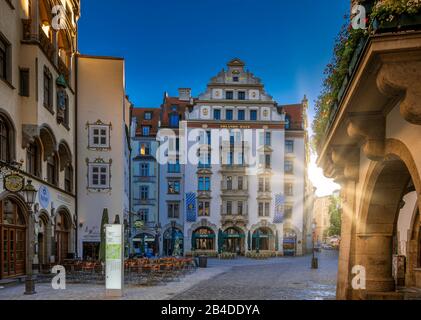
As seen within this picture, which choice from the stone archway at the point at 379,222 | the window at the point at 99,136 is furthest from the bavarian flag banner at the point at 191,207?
the stone archway at the point at 379,222

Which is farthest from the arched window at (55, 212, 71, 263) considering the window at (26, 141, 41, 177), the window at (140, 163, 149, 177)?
the window at (140, 163, 149, 177)

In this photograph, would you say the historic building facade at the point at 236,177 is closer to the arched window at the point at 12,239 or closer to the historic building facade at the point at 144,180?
the historic building facade at the point at 144,180

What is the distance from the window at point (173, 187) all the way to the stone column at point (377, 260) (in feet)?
134

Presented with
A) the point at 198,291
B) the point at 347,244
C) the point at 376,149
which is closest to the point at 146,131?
the point at 198,291

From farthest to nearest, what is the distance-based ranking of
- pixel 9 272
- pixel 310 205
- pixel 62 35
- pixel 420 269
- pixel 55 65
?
pixel 310 205, pixel 62 35, pixel 55 65, pixel 9 272, pixel 420 269

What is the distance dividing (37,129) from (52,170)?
5217 millimetres

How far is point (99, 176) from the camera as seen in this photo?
28.2 m

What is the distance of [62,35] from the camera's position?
2517 centimetres

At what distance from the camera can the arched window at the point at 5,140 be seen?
16.8 meters

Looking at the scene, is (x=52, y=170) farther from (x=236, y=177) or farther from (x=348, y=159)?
(x=236, y=177)

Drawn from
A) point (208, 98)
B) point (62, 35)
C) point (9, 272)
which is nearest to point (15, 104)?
point (9, 272)

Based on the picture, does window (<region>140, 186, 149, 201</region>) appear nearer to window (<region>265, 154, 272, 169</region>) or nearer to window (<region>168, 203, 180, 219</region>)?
window (<region>168, 203, 180, 219</region>)
